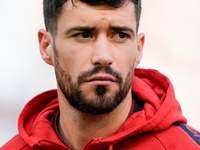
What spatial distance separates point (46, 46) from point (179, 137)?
47.7 inches

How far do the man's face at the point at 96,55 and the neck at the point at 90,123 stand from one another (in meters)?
0.12

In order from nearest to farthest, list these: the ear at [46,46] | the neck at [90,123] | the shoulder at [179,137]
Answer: the shoulder at [179,137], the neck at [90,123], the ear at [46,46]

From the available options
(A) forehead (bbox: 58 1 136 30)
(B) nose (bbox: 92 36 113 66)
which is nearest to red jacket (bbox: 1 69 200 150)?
(B) nose (bbox: 92 36 113 66)

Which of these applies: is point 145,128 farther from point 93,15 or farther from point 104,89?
point 93,15

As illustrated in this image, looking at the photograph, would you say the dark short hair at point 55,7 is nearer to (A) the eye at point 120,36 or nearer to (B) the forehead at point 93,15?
(B) the forehead at point 93,15

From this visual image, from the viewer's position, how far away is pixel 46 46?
2314 mm

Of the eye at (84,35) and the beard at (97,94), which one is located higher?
the eye at (84,35)

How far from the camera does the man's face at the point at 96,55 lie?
185 cm

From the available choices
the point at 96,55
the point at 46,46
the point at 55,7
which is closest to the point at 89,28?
the point at 96,55

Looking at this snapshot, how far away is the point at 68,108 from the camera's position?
7.06 ft

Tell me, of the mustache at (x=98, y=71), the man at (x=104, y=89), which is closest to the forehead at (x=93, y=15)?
the man at (x=104, y=89)

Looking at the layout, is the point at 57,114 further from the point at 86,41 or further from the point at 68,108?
the point at 86,41

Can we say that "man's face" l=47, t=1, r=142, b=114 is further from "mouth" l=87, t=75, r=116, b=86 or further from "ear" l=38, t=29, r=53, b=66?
"ear" l=38, t=29, r=53, b=66

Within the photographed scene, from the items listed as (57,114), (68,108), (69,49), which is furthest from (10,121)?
(69,49)
